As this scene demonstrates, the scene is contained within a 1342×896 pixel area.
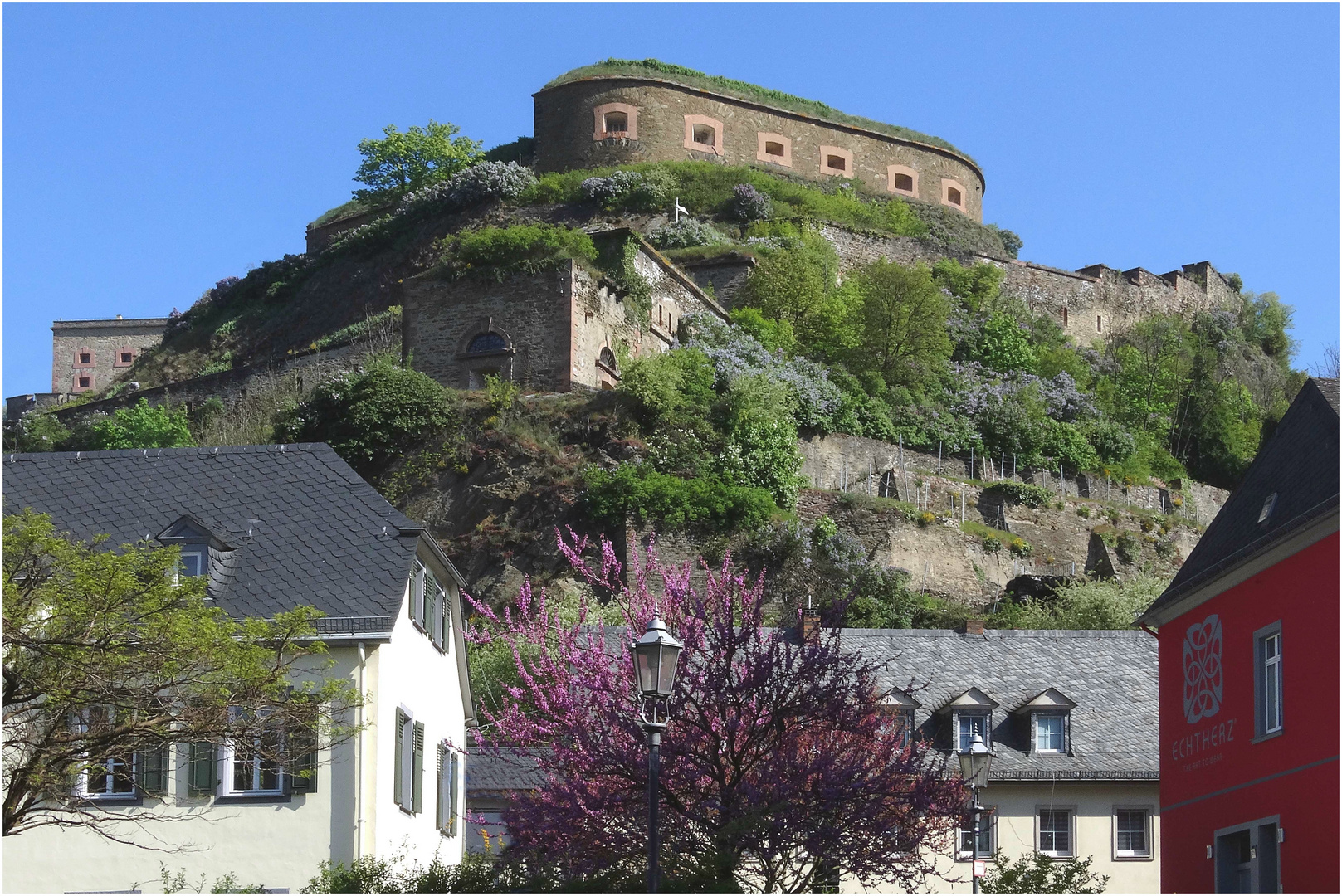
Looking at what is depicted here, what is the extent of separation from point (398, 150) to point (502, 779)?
49.1 m

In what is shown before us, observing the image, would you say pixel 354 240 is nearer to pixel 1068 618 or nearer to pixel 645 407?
pixel 645 407

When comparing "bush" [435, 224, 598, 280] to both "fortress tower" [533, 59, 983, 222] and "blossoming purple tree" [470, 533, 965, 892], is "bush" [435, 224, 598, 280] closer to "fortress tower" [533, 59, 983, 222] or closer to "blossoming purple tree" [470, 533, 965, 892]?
"fortress tower" [533, 59, 983, 222]

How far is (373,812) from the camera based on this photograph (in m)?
21.2

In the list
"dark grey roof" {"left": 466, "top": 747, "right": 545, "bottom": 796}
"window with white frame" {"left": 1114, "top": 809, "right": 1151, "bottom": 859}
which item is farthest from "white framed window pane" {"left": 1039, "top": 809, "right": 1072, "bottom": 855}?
"dark grey roof" {"left": 466, "top": 747, "right": 545, "bottom": 796}

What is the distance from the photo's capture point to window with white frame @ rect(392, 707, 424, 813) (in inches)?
878

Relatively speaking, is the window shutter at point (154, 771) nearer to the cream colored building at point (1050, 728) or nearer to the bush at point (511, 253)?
the cream colored building at point (1050, 728)

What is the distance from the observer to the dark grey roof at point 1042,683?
100ft

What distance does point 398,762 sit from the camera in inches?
881

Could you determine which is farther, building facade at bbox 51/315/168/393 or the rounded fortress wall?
building facade at bbox 51/315/168/393

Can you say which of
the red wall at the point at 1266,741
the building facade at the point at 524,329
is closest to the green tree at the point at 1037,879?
the red wall at the point at 1266,741

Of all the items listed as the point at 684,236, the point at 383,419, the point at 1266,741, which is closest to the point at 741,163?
the point at 684,236

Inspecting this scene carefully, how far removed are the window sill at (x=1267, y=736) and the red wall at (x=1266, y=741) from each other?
0.05m

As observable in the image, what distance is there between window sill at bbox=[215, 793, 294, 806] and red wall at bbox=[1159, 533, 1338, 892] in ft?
34.3

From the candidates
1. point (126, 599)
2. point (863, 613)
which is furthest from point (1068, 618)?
point (126, 599)
